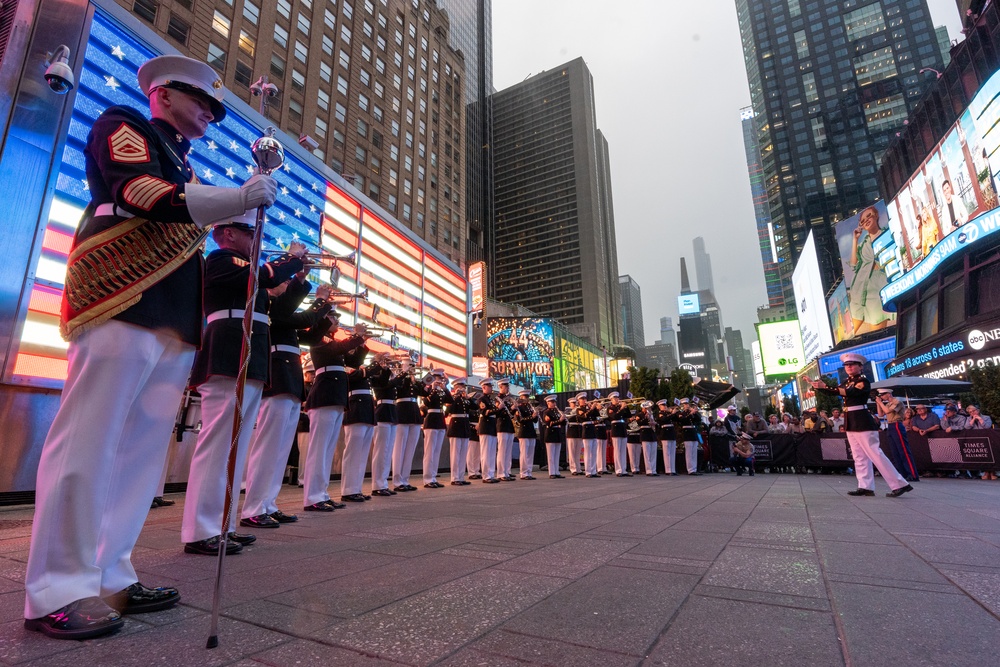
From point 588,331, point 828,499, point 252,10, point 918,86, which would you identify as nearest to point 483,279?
point 252,10

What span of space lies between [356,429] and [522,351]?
5116 centimetres

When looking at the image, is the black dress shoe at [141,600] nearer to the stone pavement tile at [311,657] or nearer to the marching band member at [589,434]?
the stone pavement tile at [311,657]

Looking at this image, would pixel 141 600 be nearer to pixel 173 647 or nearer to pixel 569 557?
pixel 173 647

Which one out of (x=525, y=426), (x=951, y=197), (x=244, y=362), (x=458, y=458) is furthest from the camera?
(x=951, y=197)

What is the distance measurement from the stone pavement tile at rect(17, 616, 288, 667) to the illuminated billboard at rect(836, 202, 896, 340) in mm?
58266

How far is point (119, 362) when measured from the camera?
7.25ft

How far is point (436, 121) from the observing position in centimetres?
5056

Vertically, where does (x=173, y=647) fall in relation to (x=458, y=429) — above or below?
below

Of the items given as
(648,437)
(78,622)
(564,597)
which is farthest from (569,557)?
(648,437)

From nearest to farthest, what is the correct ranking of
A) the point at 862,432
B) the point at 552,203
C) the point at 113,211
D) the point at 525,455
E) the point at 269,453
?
the point at 113,211 < the point at 269,453 < the point at 862,432 < the point at 525,455 < the point at 552,203

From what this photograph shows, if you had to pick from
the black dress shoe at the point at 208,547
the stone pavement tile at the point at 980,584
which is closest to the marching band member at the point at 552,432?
the black dress shoe at the point at 208,547

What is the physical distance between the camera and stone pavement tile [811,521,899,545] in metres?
3.82

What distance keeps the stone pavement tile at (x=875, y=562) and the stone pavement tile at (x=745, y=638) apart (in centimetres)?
107

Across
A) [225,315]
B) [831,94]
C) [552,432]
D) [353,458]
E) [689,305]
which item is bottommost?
[353,458]
